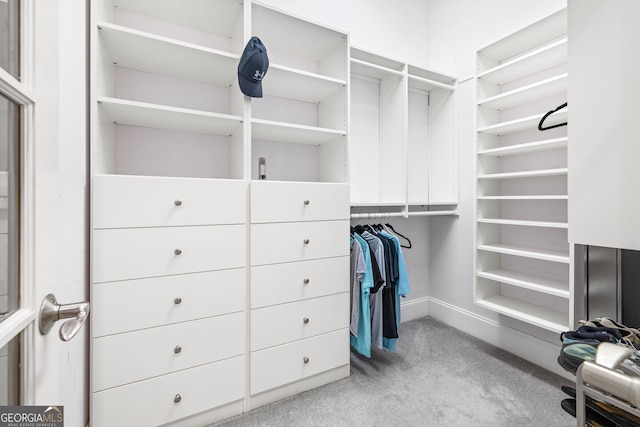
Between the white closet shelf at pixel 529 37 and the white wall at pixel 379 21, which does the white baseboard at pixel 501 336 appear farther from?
the white wall at pixel 379 21

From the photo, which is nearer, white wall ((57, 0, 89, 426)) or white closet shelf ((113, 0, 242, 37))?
white wall ((57, 0, 89, 426))

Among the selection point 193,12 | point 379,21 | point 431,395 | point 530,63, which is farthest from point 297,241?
point 379,21

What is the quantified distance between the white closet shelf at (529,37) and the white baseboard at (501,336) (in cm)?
216

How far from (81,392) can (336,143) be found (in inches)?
77.5

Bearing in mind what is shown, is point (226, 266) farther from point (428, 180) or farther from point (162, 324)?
point (428, 180)

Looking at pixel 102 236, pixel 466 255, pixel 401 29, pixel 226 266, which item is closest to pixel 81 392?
pixel 102 236

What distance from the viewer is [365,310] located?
1978mm

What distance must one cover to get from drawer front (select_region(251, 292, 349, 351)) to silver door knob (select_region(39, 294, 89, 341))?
115cm

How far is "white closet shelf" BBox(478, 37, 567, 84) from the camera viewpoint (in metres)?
1.83

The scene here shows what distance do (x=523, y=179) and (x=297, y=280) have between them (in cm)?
194

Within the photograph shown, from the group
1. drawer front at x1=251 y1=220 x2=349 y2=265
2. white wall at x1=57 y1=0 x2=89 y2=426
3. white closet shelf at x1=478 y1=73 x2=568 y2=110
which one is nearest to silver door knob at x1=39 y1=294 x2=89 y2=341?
white wall at x1=57 y1=0 x2=89 y2=426

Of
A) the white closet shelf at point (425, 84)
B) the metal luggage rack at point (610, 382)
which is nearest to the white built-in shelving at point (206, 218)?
the white closet shelf at point (425, 84)

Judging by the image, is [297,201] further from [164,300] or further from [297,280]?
[164,300]

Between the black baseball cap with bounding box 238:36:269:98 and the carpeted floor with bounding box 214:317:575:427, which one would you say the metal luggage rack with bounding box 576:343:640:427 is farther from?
the black baseball cap with bounding box 238:36:269:98
